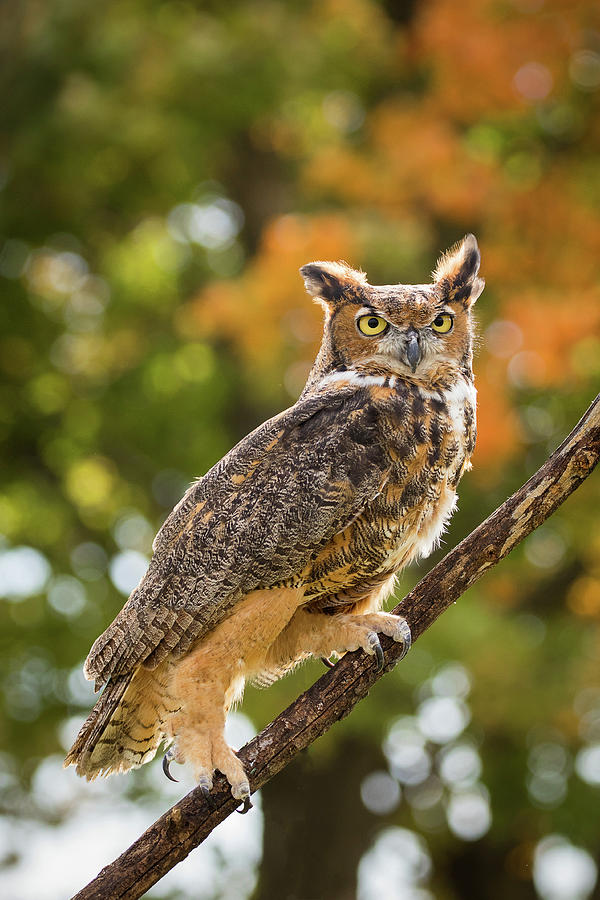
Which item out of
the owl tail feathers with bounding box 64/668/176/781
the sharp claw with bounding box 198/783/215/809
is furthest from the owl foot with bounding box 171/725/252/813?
the owl tail feathers with bounding box 64/668/176/781

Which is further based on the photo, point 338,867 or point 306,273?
point 338,867

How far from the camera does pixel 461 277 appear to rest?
2.71 m

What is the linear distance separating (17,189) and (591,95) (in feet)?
12.8

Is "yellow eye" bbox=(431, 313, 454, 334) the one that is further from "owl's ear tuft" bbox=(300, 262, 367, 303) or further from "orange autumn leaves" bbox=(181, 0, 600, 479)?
"orange autumn leaves" bbox=(181, 0, 600, 479)

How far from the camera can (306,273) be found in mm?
2748

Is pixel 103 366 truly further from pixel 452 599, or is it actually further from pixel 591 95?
pixel 452 599

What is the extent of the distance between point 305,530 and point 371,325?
0.57 meters

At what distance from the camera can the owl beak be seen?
250 cm

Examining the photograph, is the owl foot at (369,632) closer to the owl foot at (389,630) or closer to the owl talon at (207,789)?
the owl foot at (389,630)

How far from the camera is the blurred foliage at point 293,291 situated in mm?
5902

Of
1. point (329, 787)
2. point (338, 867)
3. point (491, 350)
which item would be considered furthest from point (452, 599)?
point (329, 787)

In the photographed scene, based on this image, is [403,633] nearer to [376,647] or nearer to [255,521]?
[376,647]

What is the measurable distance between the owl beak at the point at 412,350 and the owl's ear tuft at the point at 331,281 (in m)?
0.21

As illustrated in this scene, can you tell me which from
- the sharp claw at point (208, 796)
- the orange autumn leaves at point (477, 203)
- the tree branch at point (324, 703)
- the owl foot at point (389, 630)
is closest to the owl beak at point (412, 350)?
the tree branch at point (324, 703)
